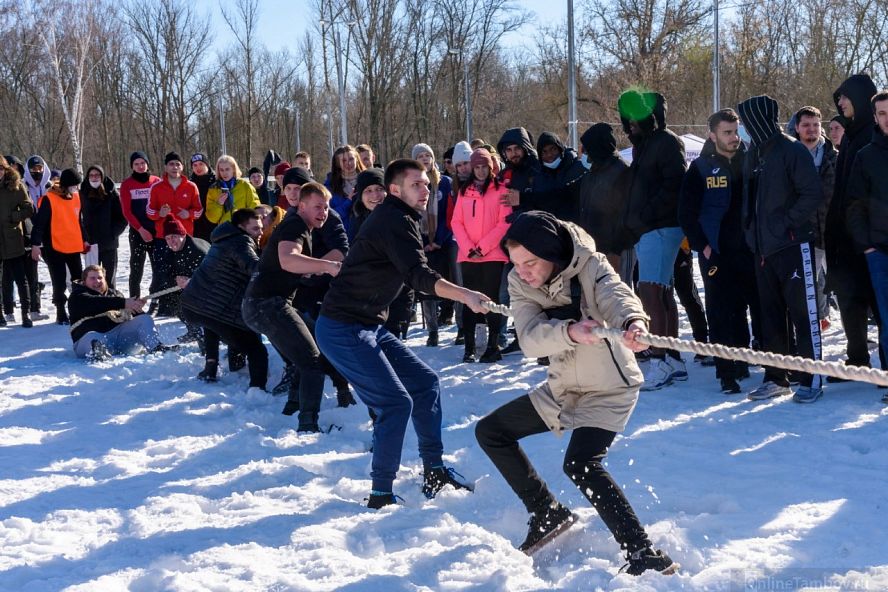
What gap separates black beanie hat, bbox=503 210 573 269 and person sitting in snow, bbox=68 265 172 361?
6.60 m

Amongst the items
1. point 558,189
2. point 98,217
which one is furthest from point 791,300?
point 98,217

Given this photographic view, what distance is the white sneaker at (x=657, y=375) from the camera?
6875 mm

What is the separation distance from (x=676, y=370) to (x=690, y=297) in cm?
68

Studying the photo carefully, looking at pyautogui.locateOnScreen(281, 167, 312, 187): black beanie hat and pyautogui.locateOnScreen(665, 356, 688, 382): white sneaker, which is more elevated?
pyautogui.locateOnScreen(281, 167, 312, 187): black beanie hat

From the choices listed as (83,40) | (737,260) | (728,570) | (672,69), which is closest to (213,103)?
(83,40)

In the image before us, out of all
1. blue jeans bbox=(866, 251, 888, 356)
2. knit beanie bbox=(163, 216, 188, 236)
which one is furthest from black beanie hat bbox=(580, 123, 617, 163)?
knit beanie bbox=(163, 216, 188, 236)

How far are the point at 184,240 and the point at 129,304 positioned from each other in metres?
1.05

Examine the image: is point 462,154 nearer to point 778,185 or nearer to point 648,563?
point 778,185

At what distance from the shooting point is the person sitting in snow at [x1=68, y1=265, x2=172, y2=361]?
923 centimetres

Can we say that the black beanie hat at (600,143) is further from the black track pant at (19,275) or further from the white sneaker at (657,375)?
the black track pant at (19,275)

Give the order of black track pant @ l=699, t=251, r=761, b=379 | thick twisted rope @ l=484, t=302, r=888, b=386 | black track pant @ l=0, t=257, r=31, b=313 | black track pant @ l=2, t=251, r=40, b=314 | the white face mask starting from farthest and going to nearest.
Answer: black track pant @ l=2, t=251, r=40, b=314 → black track pant @ l=0, t=257, r=31, b=313 → the white face mask → black track pant @ l=699, t=251, r=761, b=379 → thick twisted rope @ l=484, t=302, r=888, b=386

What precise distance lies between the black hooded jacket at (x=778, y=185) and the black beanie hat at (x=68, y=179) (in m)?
8.95

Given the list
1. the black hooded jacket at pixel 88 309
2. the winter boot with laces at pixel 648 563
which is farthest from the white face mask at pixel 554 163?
the winter boot with laces at pixel 648 563

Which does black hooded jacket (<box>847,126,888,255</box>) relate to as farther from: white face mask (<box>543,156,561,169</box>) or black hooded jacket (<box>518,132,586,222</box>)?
white face mask (<box>543,156,561,169</box>)
